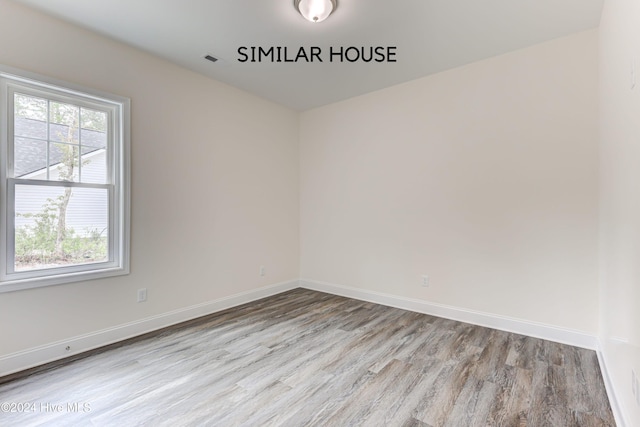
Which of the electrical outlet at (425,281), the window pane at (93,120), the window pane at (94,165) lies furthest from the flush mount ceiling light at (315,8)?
the electrical outlet at (425,281)

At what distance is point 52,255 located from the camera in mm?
2498

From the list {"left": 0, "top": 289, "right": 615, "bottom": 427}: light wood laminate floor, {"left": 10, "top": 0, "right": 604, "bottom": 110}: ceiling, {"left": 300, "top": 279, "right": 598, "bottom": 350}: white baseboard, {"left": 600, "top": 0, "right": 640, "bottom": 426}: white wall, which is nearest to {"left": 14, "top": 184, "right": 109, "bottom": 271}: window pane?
{"left": 0, "top": 289, "right": 615, "bottom": 427}: light wood laminate floor

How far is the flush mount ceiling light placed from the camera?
2.19 m

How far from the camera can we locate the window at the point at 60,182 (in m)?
2.28

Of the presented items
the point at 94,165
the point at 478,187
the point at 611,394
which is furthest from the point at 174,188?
the point at 611,394

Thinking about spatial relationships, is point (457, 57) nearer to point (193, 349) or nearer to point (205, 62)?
point (205, 62)

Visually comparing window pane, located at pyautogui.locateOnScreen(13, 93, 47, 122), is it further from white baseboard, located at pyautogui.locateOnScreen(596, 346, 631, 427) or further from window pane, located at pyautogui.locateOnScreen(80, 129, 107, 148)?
white baseboard, located at pyautogui.locateOnScreen(596, 346, 631, 427)

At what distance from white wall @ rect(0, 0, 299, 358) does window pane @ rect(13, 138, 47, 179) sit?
571mm

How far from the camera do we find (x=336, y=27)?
2564 mm

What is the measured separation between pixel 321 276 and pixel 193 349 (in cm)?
222

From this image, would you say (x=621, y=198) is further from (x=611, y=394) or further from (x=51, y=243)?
(x=51, y=243)

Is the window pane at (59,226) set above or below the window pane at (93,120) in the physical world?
below

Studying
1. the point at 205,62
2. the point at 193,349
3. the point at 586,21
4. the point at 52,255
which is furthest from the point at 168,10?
the point at 586,21

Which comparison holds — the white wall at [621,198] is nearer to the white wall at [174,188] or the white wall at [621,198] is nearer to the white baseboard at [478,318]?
the white baseboard at [478,318]
